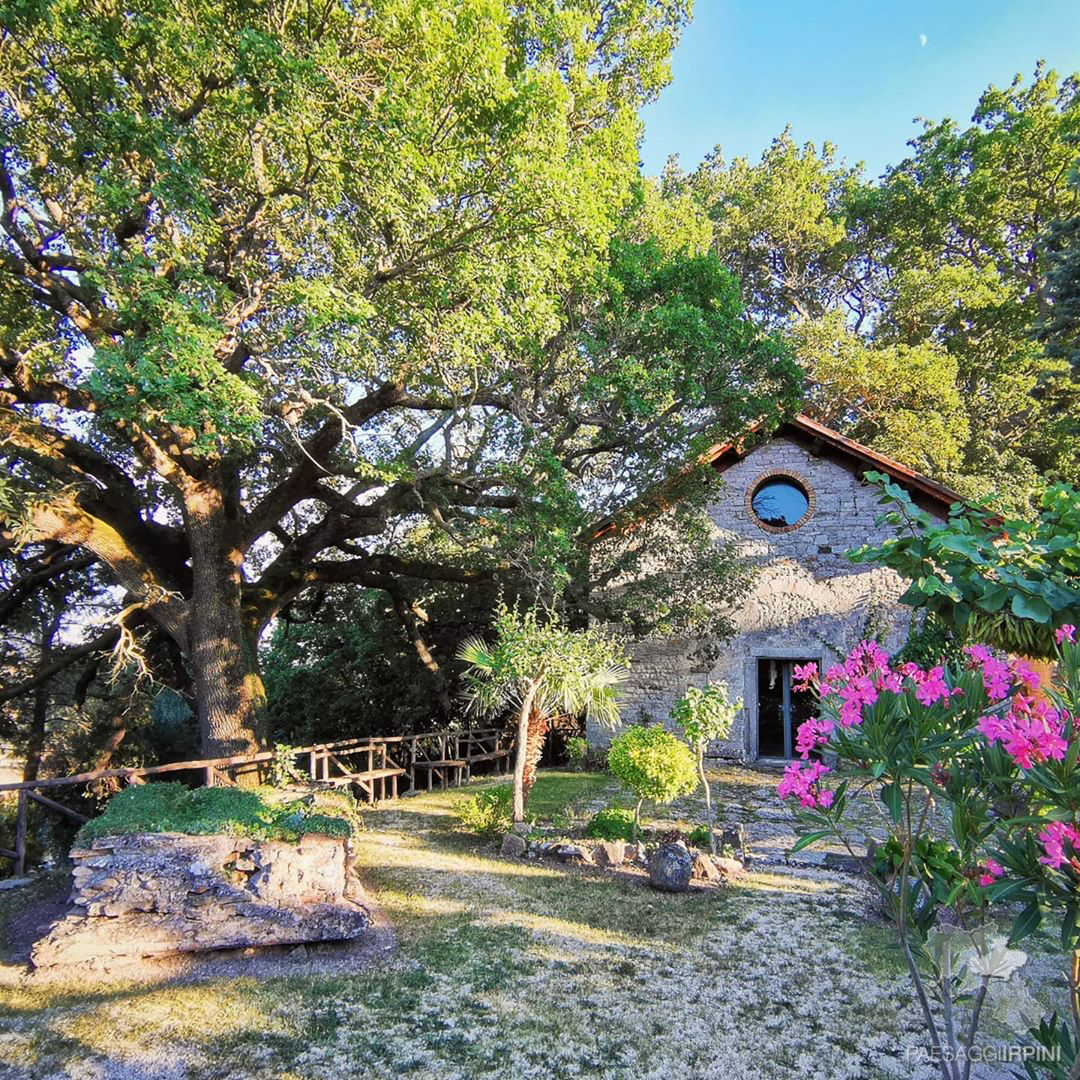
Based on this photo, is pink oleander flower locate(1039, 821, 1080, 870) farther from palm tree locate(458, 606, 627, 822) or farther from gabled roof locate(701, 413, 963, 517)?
gabled roof locate(701, 413, 963, 517)

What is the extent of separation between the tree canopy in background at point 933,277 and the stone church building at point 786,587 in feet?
11.9

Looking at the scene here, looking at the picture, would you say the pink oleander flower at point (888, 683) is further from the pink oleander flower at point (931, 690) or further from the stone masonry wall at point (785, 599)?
the stone masonry wall at point (785, 599)

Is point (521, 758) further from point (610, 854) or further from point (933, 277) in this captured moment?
point (933, 277)

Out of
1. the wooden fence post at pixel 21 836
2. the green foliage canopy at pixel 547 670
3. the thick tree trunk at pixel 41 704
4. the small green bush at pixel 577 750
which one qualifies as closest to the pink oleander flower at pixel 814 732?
the green foliage canopy at pixel 547 670

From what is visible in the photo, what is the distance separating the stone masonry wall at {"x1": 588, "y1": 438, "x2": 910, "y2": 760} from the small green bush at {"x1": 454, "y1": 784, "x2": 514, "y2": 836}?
468 cm

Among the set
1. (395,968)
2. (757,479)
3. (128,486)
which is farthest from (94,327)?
(757,479)

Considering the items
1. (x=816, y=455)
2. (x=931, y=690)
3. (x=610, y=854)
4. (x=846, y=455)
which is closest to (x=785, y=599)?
(x=816, y=455)

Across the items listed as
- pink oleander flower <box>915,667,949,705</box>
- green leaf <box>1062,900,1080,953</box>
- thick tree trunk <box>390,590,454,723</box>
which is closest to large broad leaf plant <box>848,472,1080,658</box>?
pink oleander flower <box>915,667,949,705</box>

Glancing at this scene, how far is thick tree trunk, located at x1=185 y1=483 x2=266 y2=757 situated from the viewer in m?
8.92

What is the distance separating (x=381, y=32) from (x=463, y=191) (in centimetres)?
155

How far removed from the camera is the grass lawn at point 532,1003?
372cm

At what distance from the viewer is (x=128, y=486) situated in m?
9.80

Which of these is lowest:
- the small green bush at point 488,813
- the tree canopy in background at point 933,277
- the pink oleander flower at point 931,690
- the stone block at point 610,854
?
the stone block at point 610,854

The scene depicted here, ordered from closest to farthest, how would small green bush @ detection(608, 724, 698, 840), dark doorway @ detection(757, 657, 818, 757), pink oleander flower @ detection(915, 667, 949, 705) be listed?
pink oleander flower @ detection(915, 667, 949, 705), small green bush @ detection(608, 724, 698, 840), dark doorway @ detection(757, 657, 818, 757)
